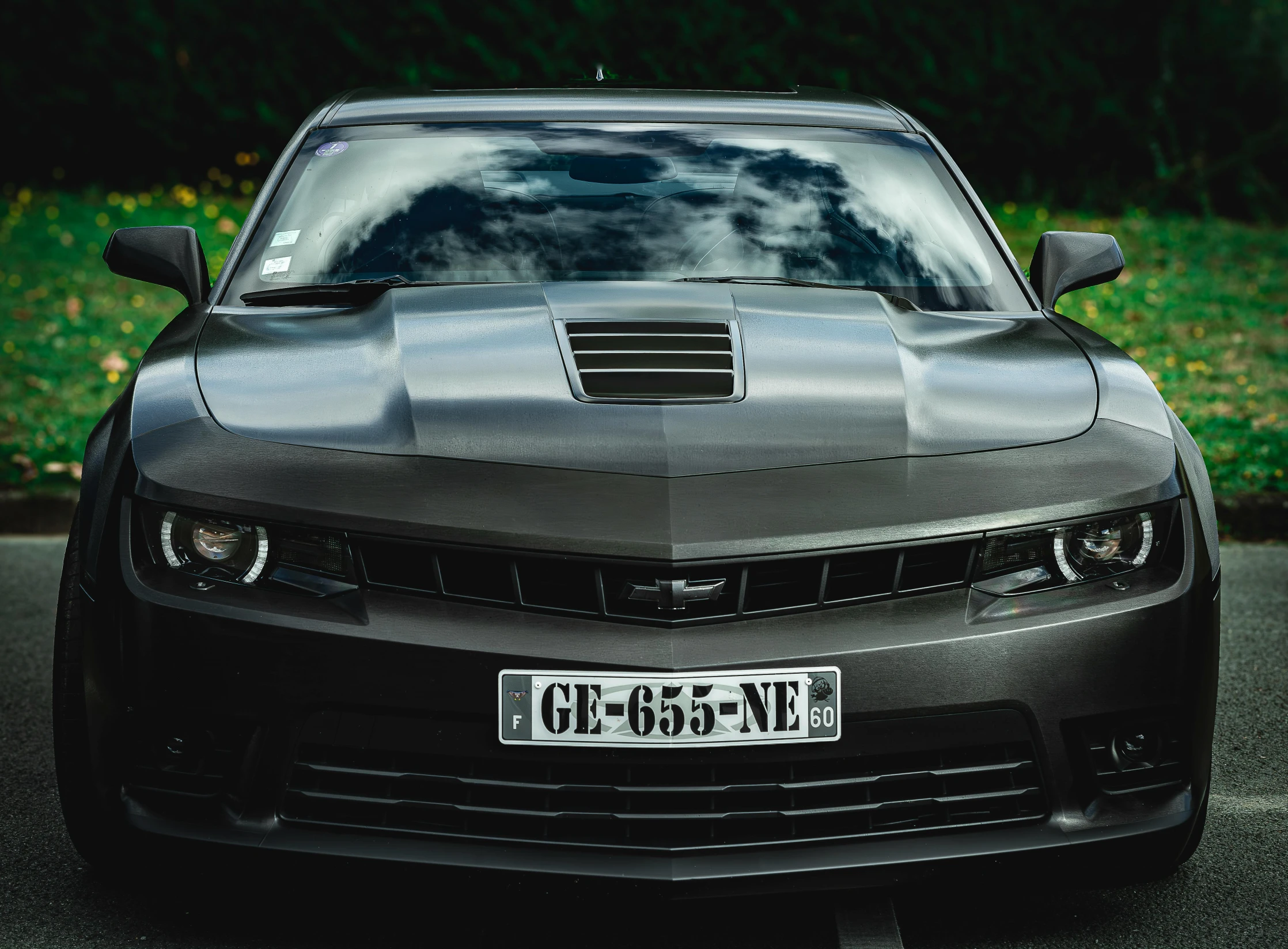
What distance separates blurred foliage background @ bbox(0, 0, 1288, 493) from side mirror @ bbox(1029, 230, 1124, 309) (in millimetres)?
8230

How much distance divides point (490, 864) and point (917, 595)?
780 millimetres

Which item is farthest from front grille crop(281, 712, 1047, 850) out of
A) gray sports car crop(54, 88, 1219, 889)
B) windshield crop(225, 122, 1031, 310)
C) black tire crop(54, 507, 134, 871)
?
windshield crop(225, 122, 1031, 310)

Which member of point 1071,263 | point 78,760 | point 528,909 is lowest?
point 528,909

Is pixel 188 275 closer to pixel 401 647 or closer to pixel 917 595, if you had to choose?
pixel 401 647

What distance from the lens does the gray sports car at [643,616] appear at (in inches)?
95.1

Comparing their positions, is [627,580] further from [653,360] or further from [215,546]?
[215,546]

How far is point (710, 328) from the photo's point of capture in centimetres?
294

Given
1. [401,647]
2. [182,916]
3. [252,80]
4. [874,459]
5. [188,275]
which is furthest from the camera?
[252,80]

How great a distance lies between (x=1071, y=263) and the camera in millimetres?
3777

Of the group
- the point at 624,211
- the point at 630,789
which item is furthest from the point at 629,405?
the point at 624,211

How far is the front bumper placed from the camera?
2406mm

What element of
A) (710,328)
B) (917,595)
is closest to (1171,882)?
(917,595)

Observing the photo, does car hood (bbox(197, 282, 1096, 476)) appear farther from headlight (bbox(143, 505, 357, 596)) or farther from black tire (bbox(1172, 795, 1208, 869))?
black tire (bbox(1172, 795, 1208, 869))

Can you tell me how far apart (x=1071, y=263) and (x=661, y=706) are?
6.26 ft
